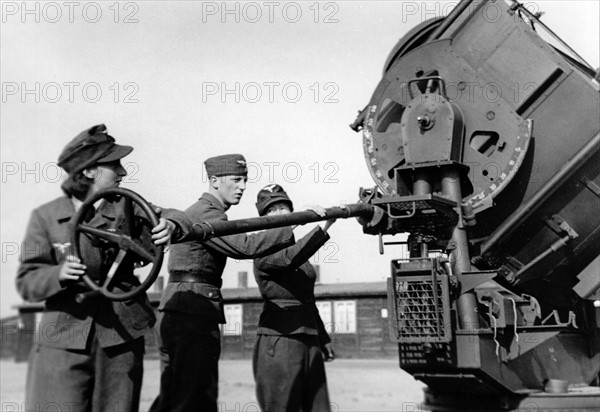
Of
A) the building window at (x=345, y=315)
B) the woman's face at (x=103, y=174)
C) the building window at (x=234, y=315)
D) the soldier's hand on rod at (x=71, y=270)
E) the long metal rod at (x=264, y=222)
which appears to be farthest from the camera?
the building window at (x=234, y=315)

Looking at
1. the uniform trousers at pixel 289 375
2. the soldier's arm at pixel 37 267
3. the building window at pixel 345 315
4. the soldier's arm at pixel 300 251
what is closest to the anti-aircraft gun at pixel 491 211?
the soldier's arm at pixel 300 251

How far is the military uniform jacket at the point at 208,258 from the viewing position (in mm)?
4281

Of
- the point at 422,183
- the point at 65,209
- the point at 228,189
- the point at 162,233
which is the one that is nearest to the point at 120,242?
the point at 162,233

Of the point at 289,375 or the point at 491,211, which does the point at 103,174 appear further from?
the point at 491,211

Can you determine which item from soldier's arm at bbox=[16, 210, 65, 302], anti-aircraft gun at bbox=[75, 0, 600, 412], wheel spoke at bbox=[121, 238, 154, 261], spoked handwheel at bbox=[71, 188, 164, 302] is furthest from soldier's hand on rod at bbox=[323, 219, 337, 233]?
soldier's arm at bbox=[16, 210, 65, 302]

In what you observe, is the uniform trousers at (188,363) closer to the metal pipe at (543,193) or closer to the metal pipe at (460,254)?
the metal pipe at (460,254)

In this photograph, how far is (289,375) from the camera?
15.3ft

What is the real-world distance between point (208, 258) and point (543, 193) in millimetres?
2588

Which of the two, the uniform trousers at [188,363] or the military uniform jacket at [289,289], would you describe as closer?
the uniform trousers at [188,363]

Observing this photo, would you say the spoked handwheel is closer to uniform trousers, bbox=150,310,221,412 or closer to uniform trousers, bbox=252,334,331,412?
uniform trousers, bbox=150,310,221,412

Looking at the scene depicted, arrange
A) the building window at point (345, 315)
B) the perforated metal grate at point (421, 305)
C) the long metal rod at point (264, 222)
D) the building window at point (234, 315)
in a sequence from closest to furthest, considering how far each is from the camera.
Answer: the long metal rod at point (264, 222)
the perforated metal grate at point (421, 305)
the building window at point (345, 315)
the building window at point (234, 315)

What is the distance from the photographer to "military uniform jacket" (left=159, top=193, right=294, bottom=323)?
4.28 meters

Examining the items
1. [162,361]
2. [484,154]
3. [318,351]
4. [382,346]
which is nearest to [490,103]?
[484,154]

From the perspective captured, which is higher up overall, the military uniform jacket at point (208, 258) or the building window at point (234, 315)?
the building window at point (234, 315)
